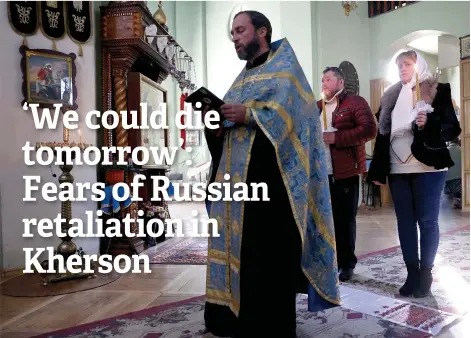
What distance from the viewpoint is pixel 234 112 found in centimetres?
211

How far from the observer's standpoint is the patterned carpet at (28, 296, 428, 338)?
2.38 meters

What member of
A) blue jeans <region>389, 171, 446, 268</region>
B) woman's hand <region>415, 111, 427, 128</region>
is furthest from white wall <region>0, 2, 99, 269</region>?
woman's hand <region>415, 111, 427, 128</region>

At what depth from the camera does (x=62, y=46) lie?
4.46 meters

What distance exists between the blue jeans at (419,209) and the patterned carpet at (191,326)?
2.04 ft

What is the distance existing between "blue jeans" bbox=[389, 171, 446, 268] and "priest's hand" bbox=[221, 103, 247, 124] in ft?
4.51

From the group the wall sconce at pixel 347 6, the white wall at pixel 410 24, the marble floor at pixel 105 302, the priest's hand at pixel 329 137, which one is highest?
the wall sconce at pixel 347 6

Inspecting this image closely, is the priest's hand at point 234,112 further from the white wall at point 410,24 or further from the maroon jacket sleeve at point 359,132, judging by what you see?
the white wall at point 410,24

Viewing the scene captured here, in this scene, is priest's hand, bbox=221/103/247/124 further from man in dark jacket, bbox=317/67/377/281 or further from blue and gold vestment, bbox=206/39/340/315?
man in dark jacket, bbox=317/67/377/281

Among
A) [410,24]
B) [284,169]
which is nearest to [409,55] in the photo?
[284,169]

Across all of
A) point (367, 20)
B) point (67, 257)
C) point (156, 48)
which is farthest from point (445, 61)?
point (67, 257)

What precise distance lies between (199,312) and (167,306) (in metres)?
0.27

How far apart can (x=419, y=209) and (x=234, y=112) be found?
4.99 feet

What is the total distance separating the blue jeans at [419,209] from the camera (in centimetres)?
288

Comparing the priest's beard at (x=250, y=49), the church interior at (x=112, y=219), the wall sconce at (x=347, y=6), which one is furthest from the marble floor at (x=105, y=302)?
the wall sconce at (x=347, y=6)
